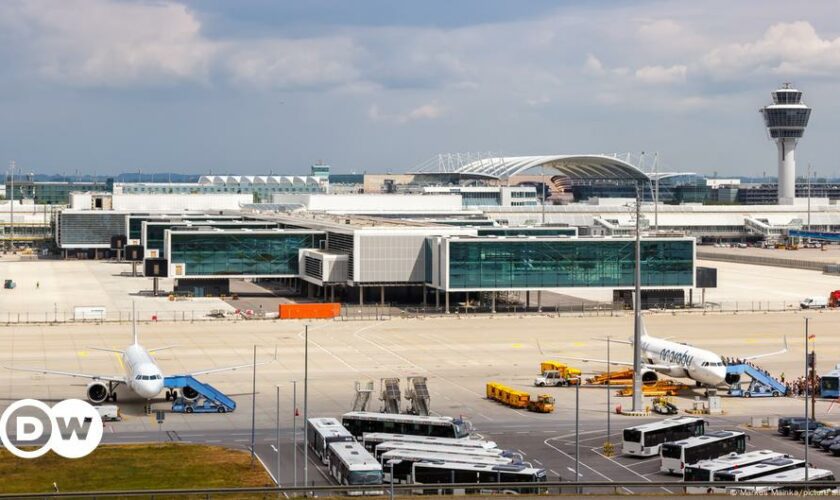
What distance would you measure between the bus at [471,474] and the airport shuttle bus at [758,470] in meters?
7.20

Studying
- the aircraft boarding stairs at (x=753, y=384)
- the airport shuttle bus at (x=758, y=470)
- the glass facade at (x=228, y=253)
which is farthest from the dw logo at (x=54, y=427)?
the glass facade at (x=228, y=253)

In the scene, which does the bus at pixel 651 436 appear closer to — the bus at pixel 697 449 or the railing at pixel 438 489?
the bus at pixel 697 449

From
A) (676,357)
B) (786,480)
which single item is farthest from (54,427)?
(676,357)

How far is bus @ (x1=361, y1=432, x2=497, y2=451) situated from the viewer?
61250mm

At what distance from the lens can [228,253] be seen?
14988 cm

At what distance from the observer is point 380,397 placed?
251 ft

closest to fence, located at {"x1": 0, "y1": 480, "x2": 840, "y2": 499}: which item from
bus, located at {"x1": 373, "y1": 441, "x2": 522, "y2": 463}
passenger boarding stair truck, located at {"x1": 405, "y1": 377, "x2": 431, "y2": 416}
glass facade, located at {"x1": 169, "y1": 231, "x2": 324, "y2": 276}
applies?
bus, located at {"x1": 373, "y1": 441, "x2": 522, "y2": 463}

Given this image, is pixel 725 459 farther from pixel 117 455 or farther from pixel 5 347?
pixel 5 347

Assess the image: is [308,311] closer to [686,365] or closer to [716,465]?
[686,365]

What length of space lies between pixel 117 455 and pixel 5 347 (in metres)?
44.1

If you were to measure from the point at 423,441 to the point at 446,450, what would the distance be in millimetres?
3097

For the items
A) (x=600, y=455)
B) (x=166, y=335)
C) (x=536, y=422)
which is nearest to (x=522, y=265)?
(x=166, y=335)

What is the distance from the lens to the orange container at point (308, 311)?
4929 inches

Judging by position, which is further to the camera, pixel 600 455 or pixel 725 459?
pixel 600 455
